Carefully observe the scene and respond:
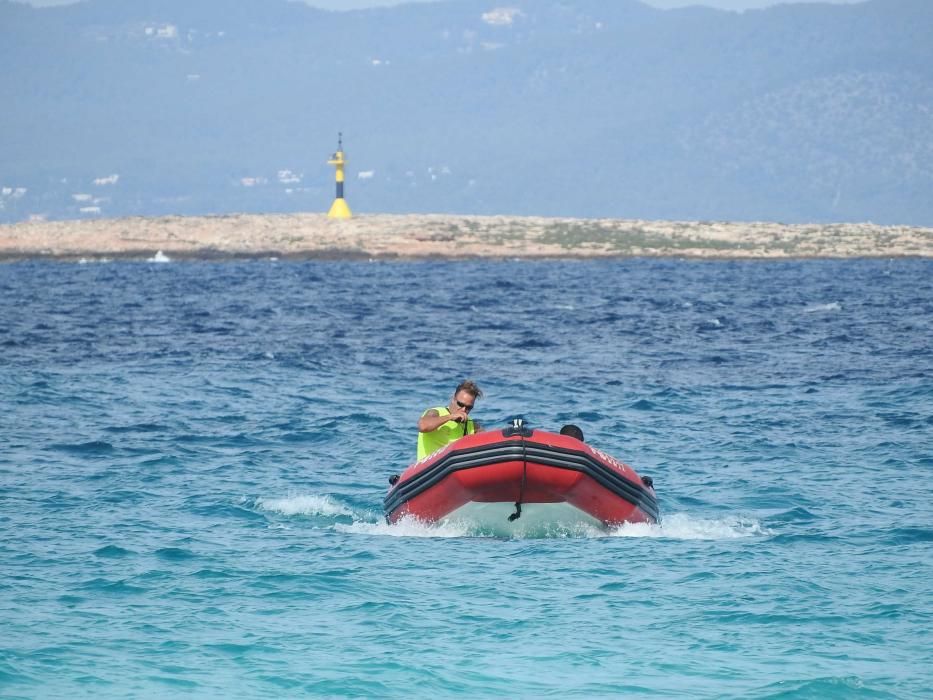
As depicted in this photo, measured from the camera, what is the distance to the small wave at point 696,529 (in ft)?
46.3

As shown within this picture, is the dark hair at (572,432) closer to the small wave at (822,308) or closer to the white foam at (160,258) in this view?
the small wave at (822,308)

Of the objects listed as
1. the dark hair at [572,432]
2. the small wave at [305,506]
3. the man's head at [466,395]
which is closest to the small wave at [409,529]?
the small wave at [305,506]

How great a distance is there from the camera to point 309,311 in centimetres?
4141

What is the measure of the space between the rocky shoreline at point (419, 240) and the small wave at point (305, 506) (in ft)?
198

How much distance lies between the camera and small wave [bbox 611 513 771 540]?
1412cm

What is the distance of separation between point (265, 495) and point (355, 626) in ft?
18.1

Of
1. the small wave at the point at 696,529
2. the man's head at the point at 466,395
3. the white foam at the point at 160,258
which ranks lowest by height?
the small wave at the point at 696,529

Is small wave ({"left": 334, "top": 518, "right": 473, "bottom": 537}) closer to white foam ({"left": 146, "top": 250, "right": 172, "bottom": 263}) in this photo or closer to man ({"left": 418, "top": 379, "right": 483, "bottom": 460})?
man ({"left": 418, "top": 379, "right": 483, "bottom": 460})

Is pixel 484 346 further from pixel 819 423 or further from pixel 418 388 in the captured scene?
pixel 819 423

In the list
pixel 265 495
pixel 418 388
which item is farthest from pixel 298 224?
pixel 265 495

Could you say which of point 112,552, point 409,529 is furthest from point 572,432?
point 112,552

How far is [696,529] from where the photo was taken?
14.5 m

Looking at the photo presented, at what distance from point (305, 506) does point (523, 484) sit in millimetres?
3130

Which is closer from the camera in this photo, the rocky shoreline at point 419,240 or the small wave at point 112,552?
the small wave at point 112,552
